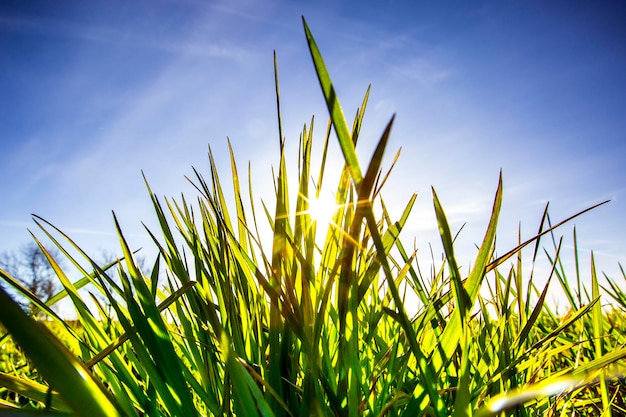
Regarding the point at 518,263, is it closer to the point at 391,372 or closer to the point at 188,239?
the point at 391,372

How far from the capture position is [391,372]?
41 centimetres

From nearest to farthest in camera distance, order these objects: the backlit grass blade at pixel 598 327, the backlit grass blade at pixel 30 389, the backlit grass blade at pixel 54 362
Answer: the backlit grass blade at pixel 54 362 → the backlit grass blade at pixel 30 389 → the backlit grass blade at pixel 598 327

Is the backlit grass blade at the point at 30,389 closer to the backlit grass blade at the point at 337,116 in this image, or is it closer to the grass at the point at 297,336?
the grass at the point at 297,336

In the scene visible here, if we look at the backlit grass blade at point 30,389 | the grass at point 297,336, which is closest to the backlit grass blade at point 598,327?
the grass at point 297,336

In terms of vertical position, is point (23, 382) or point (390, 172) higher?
point (390, 172)

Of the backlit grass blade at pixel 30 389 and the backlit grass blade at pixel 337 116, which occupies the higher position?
the backlit grass blade at pixel 337 116

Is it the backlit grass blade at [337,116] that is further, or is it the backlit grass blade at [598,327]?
the backlit grass blade at [598,327]

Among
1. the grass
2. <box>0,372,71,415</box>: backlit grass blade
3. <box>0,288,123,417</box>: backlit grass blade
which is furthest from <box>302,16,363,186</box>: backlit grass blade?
<box>0,372,71,415</box>: backlit grass blade

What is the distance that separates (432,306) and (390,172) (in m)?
0.18

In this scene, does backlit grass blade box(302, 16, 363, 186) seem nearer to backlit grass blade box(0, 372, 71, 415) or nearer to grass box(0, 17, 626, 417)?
grass box(0, 17, 626, 417)

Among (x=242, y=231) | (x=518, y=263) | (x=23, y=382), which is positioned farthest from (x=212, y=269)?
(x=518, y=263)

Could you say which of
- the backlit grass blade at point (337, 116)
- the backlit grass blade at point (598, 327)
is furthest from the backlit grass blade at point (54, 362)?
the backlit grass blade at point (598, 327)

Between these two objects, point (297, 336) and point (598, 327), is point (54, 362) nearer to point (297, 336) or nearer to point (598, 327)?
point (297, 336)

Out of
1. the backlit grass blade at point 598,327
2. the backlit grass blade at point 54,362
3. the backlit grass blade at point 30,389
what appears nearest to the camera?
the backlit grass blade at point 54,362
